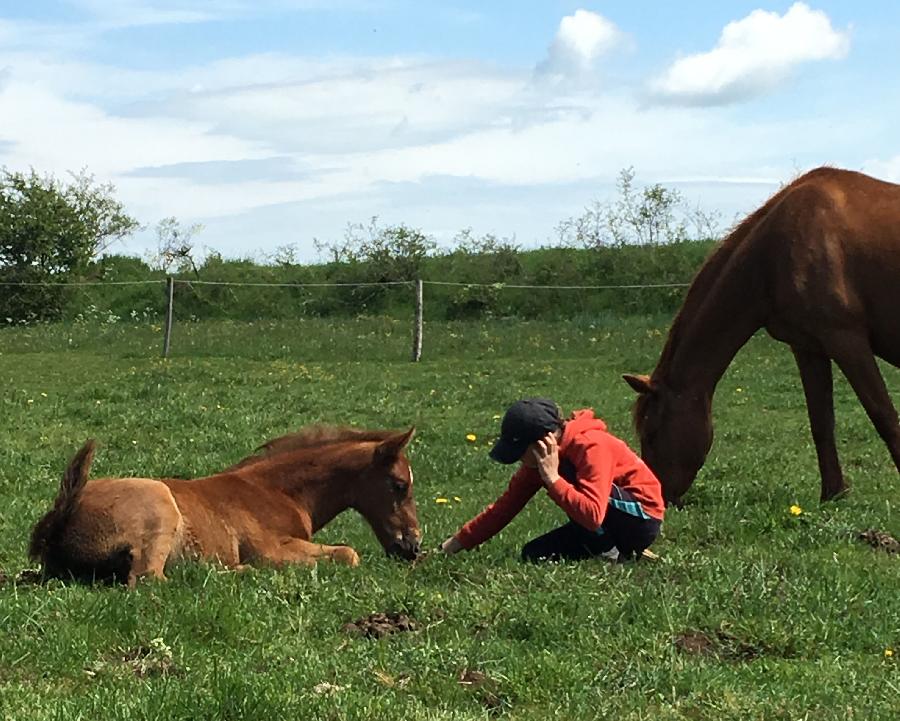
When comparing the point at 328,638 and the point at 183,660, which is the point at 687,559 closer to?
the point at 328,638

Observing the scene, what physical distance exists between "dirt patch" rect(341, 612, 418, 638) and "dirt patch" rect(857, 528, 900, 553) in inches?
127

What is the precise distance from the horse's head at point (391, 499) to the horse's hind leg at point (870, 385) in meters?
3.68

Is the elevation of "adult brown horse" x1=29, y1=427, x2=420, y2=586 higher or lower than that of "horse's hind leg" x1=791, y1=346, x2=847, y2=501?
lower

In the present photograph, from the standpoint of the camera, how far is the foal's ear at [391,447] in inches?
286

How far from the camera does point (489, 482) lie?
1088cm

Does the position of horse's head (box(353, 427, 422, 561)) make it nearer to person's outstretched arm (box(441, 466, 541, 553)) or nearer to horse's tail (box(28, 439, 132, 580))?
person's outstretched arm (box(441, 466, 541, 553))

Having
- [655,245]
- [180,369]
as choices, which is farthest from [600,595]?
[655,245]

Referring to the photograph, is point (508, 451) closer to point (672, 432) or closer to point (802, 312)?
point (672, 432)

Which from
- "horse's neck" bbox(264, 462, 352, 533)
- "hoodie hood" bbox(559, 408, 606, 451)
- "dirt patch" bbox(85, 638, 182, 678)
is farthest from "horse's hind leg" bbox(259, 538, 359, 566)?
"dirt patch" bbox(85, 638, 182, 678)

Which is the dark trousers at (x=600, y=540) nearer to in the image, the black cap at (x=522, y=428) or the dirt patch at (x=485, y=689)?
the black cap at (x=522, y=428)

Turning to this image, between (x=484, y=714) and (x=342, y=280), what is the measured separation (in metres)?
30.6

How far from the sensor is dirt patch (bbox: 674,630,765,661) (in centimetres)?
504

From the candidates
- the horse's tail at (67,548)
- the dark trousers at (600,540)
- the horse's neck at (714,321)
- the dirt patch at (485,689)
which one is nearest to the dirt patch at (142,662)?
the dirt patch at (485,689)

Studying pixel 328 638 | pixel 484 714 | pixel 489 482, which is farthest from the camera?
pixel 489 482
